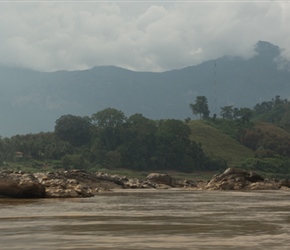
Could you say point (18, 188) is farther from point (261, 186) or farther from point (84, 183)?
point (261, 186)

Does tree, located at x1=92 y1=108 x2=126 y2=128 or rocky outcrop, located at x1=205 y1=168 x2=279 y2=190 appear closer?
rocky outcrop, located at x1=205 y1=168 x2=279 y2=190

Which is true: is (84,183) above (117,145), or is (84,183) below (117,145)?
below

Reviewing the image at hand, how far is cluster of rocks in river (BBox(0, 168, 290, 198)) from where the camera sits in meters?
35.0

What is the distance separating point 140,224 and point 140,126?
145 meters

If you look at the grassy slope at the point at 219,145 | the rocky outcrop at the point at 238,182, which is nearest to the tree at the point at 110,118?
the grassy slope at the point at 219,145

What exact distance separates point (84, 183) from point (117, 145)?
95196mm

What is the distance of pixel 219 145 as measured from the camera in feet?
595

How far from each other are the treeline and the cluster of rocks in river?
55311mm

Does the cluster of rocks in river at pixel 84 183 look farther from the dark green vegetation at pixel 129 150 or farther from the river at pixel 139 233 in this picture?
the dark green vegetation at pixel 129 150

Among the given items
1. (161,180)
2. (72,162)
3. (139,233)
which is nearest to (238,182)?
(161,180)

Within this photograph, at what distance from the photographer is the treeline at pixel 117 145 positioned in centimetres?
14150

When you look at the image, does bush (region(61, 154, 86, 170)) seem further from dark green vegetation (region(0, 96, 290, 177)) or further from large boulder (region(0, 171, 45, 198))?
large boulder (region(0, 171, 45, 198))

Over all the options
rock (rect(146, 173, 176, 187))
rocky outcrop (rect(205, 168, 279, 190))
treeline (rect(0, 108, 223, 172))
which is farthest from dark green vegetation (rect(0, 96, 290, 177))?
rocky outcrop (rect(205, 168, 279, 190))

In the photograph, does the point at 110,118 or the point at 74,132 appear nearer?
the point at 110,118
